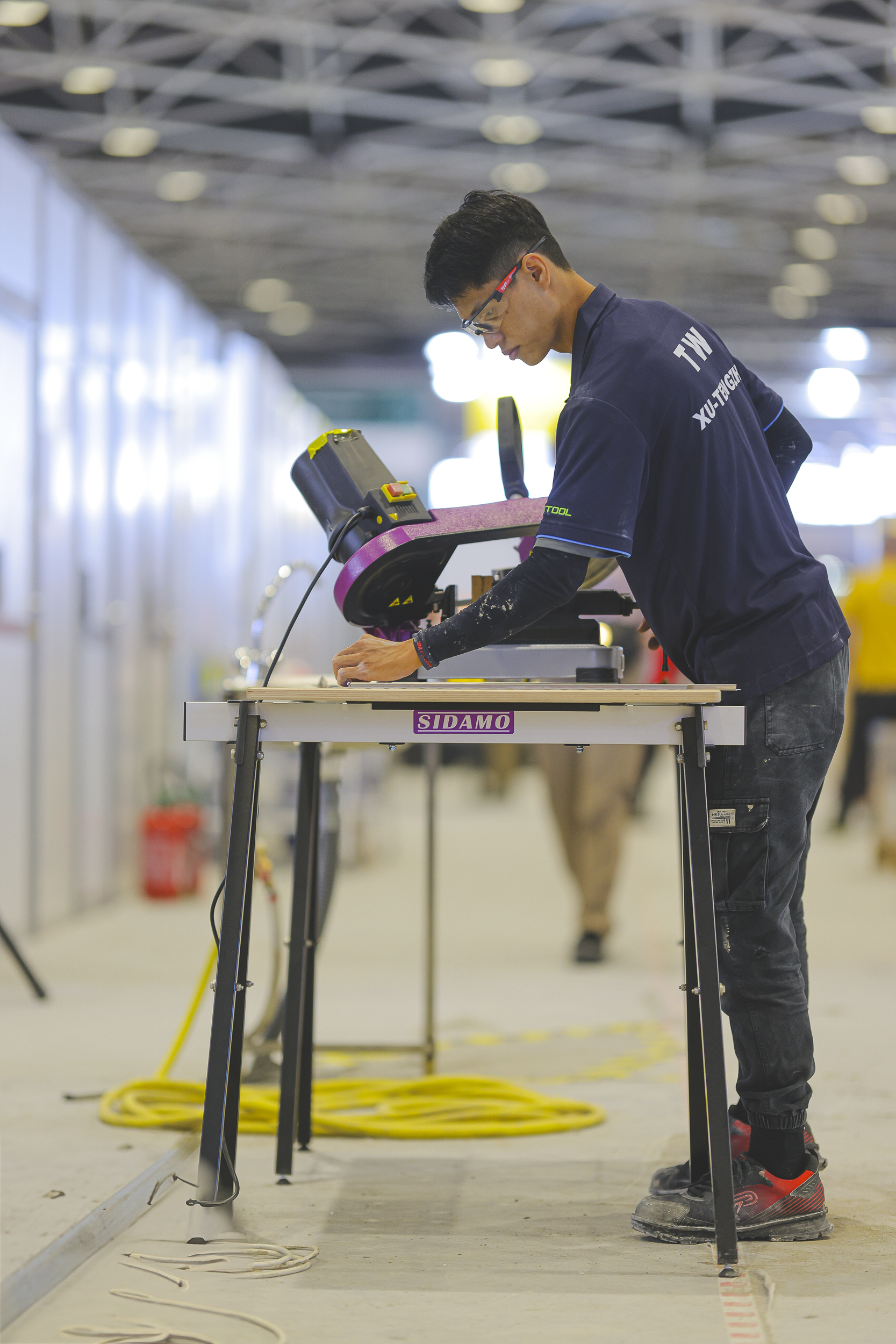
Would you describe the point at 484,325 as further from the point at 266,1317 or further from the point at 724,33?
the point at 724,33

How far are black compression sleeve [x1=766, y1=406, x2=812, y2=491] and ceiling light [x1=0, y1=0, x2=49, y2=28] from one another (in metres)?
8.74

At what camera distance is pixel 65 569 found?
17.8 feet

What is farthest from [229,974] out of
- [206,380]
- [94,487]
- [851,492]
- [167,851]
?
[851,492]

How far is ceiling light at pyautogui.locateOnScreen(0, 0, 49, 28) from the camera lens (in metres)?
9.29

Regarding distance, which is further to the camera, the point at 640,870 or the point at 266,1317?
the point at 640,870

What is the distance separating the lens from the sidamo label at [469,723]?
194 cm

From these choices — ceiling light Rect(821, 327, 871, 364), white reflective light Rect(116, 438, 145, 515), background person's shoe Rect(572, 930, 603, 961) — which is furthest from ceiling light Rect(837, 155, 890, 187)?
background person's shoe Rect(572, 930, 603, 961)

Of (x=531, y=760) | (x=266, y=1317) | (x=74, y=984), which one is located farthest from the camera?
(x=531, y=760)

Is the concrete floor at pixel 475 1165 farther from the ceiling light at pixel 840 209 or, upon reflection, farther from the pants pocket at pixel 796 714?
the ceiling light at pixel 840 209

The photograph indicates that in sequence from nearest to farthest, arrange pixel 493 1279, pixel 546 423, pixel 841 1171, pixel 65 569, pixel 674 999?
pixel 493 1279
pixel 841 1171
pixel 674 999
pixel 65 569
pixel 546 423

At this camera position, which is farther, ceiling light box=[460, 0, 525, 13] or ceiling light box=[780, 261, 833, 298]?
ceiling light box=[780, 261, 833, 298]

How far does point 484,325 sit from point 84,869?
13.7 ft

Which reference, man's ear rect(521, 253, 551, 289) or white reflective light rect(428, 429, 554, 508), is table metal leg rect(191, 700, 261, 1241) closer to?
white reflective light rect(428, 429, 554, 508)

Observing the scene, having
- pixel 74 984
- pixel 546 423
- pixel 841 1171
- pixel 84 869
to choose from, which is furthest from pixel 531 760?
pixel 841 1171
